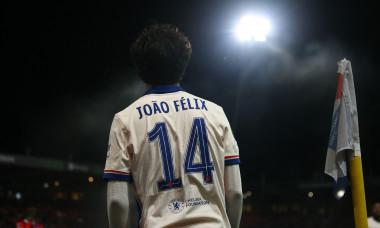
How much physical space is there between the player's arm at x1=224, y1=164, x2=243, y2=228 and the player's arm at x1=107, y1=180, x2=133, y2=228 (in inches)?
17.0

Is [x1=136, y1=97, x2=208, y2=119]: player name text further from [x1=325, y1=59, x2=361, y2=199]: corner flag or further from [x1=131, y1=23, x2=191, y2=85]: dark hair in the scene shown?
[x1=325, y1=59, x2=361, y2=199]: corner flag

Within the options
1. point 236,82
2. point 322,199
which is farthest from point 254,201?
point 236,82

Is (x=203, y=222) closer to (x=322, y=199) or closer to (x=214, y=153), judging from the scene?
(x=214, y=153)

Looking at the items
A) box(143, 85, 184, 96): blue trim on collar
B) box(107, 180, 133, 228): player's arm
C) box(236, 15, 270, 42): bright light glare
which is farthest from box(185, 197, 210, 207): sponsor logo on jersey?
box(236, 15, 270, 42): bright light glare

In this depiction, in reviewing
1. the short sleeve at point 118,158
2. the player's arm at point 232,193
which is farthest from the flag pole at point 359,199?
the short sleeve at point 118,158

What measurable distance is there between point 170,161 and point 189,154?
9cm

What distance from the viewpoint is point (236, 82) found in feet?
52.1

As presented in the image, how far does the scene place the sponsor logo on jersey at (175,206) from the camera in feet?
5.73

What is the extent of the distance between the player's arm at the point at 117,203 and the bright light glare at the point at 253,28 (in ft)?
29.7

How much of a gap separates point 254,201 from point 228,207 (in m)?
30.9

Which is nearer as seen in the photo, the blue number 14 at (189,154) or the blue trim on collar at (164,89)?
the blue number 14 at (189,154)

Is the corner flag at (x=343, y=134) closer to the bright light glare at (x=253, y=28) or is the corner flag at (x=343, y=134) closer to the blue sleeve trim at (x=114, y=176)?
the blue sleeve trim at (x=114, y=176)

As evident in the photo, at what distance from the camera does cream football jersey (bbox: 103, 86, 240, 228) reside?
1.76 meters

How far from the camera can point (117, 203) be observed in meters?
1.76
